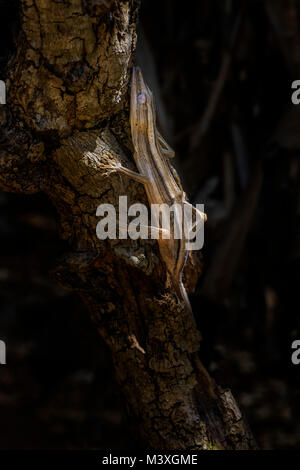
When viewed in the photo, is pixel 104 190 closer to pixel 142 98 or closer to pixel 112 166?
pixel 112 166

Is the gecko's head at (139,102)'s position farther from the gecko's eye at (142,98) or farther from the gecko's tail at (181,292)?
the gecko's tail at (181,292)

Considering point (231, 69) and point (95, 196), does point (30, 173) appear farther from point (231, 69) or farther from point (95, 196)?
point (231, 69)

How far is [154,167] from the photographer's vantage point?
0.88m

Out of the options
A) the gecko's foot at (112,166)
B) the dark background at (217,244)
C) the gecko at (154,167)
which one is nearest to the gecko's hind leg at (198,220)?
the gecko at (154,167)

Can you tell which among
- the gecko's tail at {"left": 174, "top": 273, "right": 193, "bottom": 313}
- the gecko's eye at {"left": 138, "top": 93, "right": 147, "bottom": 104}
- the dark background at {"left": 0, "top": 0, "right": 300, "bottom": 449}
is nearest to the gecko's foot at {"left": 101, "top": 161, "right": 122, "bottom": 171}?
the gecko's eye at {"left": 138, "top": 93, "right": 147, "bottom": 104}

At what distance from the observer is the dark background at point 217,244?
1483 mm

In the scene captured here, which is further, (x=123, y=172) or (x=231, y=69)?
Answer: (x=231, y=69)

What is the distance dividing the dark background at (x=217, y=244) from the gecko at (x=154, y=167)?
22.2 inches

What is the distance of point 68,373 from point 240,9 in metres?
1.38

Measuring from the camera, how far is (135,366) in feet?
3.16

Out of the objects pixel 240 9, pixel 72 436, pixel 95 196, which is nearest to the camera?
pixel 95 196

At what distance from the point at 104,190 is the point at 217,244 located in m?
0.70

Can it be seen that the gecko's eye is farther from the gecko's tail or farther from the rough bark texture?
the gecko's tail
